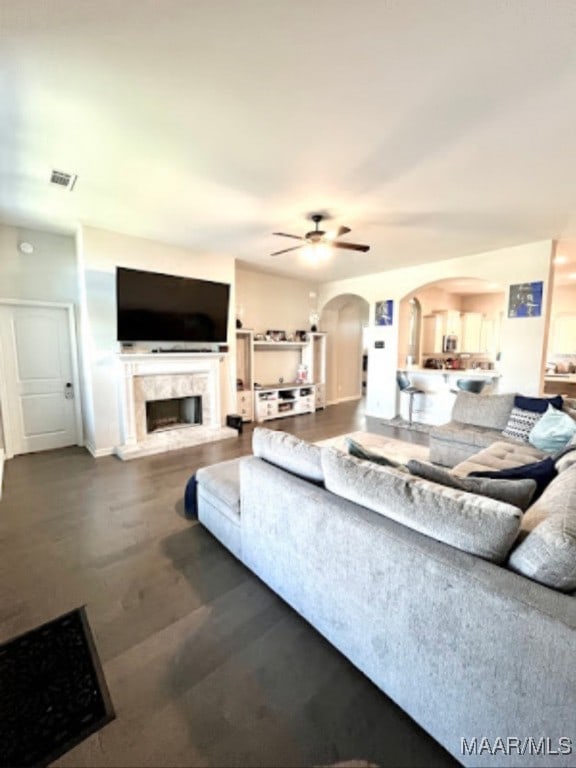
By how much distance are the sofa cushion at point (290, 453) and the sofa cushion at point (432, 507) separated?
0.19 metres

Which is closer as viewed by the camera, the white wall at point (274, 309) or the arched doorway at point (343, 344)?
the white wall at point (274, 309)

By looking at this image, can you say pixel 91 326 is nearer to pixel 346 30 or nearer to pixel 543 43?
pixel 346 30

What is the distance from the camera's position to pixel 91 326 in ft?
14.4

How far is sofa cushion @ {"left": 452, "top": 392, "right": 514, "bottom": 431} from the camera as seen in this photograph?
12.6 ft

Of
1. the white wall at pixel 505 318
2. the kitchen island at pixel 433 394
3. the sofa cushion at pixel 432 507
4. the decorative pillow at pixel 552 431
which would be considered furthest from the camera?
the kitchen island at pixel 433 394

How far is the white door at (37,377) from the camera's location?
4.40m

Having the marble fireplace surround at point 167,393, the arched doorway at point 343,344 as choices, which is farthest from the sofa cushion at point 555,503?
the arched doorway at point 343,344

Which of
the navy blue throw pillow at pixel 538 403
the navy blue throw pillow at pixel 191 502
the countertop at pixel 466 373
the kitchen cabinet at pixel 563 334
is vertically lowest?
the navy blue throw pillow at pixel 191 502

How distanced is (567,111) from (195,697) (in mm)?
3739

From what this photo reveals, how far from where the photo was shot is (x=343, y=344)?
28.7 feet

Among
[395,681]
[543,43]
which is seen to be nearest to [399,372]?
[543,43]

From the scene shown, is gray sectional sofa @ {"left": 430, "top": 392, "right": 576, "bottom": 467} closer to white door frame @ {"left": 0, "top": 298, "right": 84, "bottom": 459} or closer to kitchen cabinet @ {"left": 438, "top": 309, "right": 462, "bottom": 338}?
kitchen cabinet @ {"left": 438, "top": 309, "right": 462, "bottom": 338}

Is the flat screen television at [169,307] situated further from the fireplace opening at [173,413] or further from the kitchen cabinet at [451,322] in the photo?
the kitchen cabinet at [451,322]

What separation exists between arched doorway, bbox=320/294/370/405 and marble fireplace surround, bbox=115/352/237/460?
11.8ft
